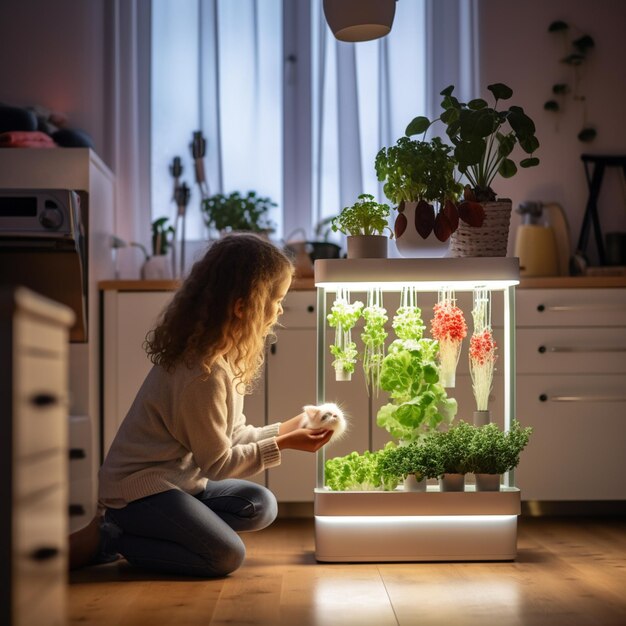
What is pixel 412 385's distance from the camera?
103 inches

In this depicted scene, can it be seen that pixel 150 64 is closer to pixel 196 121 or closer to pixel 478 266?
pixel 196 121

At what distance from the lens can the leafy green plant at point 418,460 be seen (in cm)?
256

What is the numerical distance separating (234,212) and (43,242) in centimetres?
94

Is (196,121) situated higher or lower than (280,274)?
higher

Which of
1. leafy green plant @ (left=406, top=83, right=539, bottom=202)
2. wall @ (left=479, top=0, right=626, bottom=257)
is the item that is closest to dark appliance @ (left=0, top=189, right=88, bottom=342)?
leafy green plant @ (left=406, top=83, right=539, bottom=202)

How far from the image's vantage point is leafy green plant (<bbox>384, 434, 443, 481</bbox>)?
256 centimetres

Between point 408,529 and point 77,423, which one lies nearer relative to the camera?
point 408,529

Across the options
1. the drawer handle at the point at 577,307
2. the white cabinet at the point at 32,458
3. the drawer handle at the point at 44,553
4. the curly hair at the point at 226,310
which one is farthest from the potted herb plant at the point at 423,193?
the drawer handle at the point at 44,553

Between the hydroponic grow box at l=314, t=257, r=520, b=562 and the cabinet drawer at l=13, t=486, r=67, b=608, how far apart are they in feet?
4.44

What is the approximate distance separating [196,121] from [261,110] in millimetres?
294

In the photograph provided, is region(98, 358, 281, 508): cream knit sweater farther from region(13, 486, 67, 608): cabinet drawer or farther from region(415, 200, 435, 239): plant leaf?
region(13, 486, 67, 608): cabinet drawer

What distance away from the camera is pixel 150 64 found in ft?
13.8

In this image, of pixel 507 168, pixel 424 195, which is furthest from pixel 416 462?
pixel 507 168

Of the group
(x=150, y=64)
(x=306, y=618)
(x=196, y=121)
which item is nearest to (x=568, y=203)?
(x=196, y=121)
